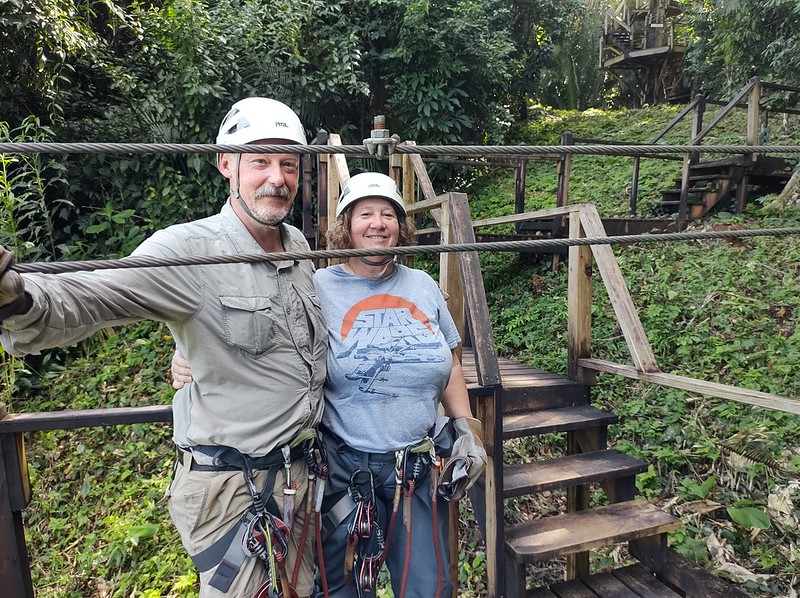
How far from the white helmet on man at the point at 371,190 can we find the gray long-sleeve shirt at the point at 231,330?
1.46ft

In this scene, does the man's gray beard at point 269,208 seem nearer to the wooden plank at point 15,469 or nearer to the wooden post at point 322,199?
the wooden plank at point 15,469

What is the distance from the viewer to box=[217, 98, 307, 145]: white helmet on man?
1640 mm

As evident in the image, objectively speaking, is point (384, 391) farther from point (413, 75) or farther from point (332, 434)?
point (413, 75)

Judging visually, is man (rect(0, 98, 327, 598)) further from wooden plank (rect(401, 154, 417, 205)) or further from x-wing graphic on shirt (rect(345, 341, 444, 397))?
wooden plank (rect(401, 154, 417, 205))

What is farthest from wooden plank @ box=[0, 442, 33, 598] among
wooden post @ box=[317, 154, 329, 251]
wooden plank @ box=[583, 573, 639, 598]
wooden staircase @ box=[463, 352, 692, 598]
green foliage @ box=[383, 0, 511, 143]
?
green foliage @ box=[383, 0, 511, 143]

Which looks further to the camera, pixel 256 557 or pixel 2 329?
pixel 256 557

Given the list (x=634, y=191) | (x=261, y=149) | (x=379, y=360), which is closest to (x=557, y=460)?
(x=379, y=360)

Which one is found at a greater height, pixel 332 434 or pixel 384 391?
pixel 384 391

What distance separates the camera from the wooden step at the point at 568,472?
281 cm

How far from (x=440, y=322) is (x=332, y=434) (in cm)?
59

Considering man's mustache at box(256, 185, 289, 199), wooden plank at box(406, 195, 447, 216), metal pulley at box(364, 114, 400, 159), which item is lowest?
man's mustache at box(256, 185, 289, 199)

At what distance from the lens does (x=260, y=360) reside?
1.53 metres

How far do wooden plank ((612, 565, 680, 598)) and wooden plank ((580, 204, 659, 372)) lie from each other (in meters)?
1.12

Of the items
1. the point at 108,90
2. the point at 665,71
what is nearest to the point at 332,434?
the point at 108,90
